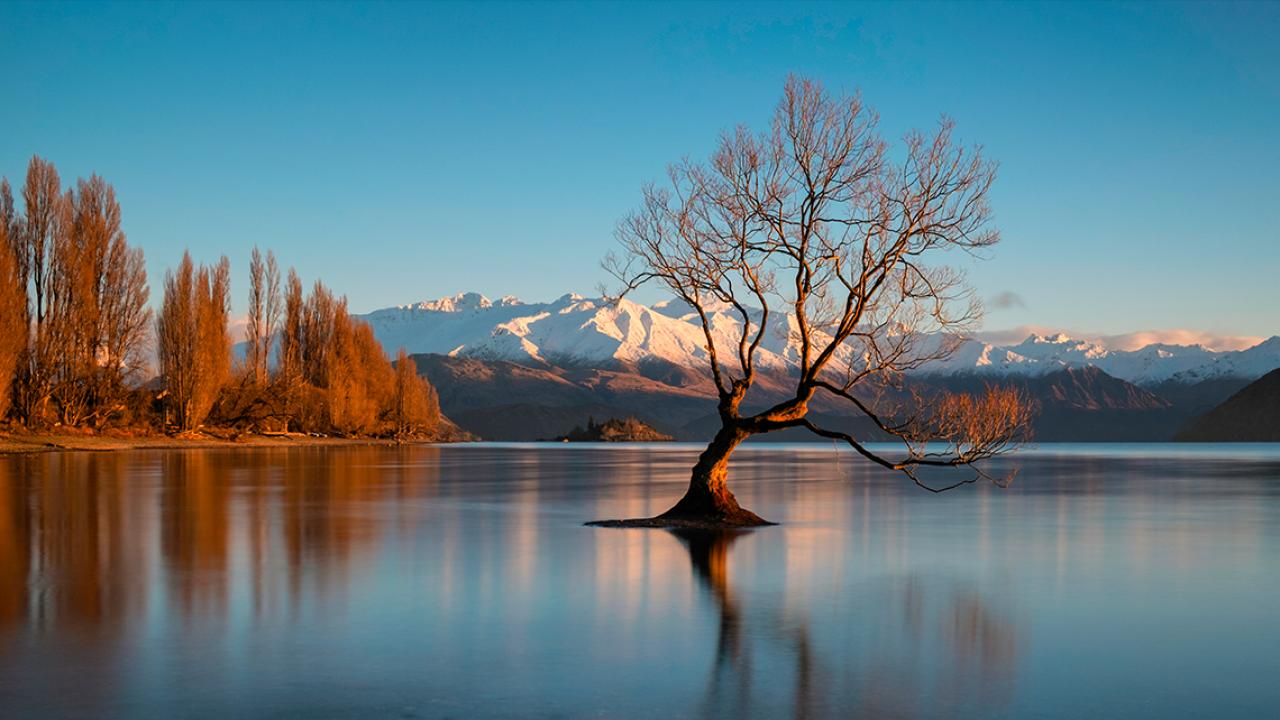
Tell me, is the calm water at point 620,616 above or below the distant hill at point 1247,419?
above

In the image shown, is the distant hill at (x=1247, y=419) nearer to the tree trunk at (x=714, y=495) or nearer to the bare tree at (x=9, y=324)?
the bare tree at (x=9, y=324)

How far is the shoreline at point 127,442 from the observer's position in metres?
50.7

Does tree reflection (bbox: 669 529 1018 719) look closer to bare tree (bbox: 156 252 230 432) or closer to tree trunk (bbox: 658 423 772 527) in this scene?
tree trunk (bbox: 658 423 772 527)

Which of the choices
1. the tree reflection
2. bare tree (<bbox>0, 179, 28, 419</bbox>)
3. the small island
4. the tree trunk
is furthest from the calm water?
the small island

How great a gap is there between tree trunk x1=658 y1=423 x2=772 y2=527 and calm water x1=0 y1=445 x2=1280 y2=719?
53.0 inches

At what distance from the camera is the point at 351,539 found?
51.6ft

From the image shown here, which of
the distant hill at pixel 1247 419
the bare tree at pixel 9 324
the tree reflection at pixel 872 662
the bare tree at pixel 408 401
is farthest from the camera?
the distant hill at pixel 1247 419

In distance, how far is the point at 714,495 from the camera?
18.8 metres

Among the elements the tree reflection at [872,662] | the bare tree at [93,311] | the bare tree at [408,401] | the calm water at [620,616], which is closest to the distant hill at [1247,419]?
the bare tree at [408,401]

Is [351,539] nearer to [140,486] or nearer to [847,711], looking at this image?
[847,711]

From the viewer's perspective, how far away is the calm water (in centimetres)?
675

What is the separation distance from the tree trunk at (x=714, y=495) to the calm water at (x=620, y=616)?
4.42ft

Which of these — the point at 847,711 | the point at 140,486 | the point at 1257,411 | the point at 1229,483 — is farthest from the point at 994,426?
the point at 1257,411

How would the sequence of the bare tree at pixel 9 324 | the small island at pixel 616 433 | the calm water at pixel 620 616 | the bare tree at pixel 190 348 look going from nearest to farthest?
the calm water at pixel 620 616 → the bare tree at pixel 9 324 → the bare tree at pixel 190 348 → the small island at pixel 616 433
